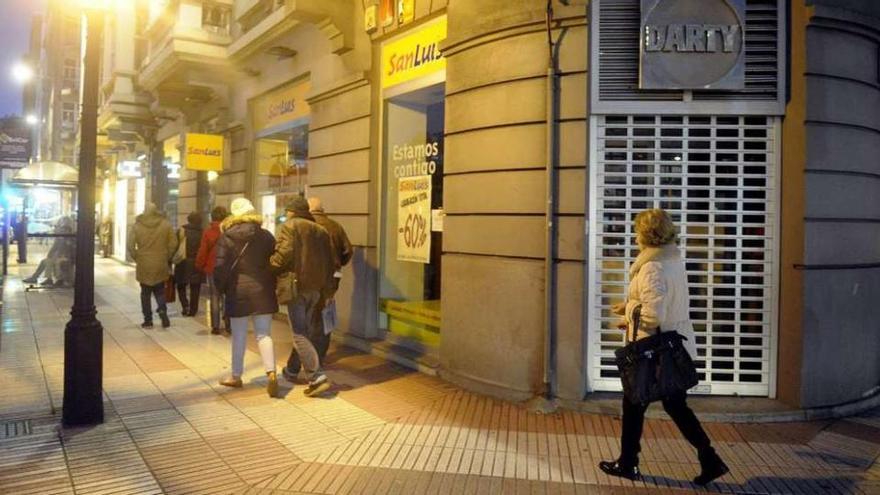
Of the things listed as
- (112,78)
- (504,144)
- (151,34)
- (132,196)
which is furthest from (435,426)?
(132,196)

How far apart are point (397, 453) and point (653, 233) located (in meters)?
2.42

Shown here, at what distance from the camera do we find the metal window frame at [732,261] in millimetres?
5859

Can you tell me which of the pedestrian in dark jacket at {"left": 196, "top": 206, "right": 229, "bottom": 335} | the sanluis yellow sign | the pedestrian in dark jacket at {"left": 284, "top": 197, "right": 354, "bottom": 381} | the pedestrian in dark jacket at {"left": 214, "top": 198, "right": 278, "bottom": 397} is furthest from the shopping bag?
the pedestrian in dark jacket at {"left": 196, "top": 206, "right": 229, "bottom": 335}

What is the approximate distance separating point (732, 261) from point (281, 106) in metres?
8.58

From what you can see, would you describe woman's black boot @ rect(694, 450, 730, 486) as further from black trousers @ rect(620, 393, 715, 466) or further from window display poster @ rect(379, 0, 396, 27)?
window display poster @ rect(379, 0, 396, 27)

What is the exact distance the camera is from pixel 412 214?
8.40m

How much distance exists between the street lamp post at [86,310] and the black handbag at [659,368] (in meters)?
4.19

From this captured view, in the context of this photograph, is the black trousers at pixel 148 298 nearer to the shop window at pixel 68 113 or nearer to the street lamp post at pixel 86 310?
the street lamp post at pixel 86 310

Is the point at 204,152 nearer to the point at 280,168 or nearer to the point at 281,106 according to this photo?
the point at 280,168

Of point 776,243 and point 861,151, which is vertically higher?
point 861,151

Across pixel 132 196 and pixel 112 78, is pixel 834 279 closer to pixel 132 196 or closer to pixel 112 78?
pixel 112 78

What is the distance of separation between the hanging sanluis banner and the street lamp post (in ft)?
12.9

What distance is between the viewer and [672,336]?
4023 millimetres

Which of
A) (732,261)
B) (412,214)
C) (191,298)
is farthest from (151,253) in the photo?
(732,261)
